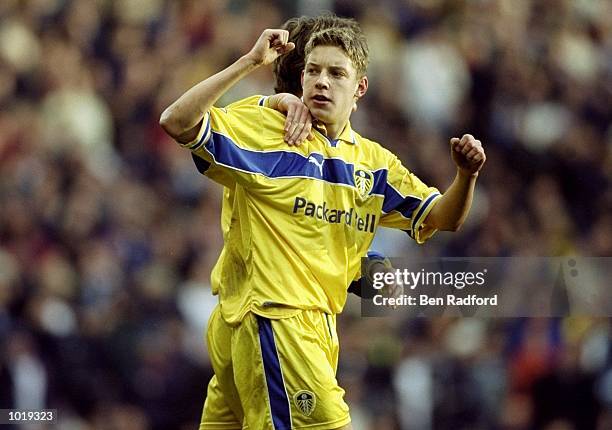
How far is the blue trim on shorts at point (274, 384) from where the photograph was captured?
3.05 metres

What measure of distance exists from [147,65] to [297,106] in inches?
114

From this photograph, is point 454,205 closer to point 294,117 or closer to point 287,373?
point 294,117

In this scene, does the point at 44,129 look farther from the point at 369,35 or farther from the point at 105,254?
the point at 369,35

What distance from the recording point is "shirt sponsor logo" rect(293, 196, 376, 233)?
3148mm

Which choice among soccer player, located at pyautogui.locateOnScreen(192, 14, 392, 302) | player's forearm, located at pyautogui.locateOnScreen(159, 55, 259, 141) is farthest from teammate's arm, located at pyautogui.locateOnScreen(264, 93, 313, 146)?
player's forearm, located at pyautogui.locateOnScreen(159, 55, 259, 141)

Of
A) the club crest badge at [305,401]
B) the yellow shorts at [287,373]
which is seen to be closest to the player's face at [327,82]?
the yellow shorts at [287,373]

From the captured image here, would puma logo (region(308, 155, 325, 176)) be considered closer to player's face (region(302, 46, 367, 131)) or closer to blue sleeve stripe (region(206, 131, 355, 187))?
blue sleeve stripe (region(206, 131, 355, 187))

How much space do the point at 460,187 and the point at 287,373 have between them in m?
0.81

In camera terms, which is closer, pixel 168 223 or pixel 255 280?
pixel 255 280

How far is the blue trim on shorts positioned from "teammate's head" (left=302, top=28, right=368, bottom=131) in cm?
68

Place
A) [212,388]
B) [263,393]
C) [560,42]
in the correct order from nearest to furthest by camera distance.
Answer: [263,393], [212,388], [560,42]

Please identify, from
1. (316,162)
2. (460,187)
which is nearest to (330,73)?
(316,162)

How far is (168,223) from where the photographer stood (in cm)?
575

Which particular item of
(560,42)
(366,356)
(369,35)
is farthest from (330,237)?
(560,42)
